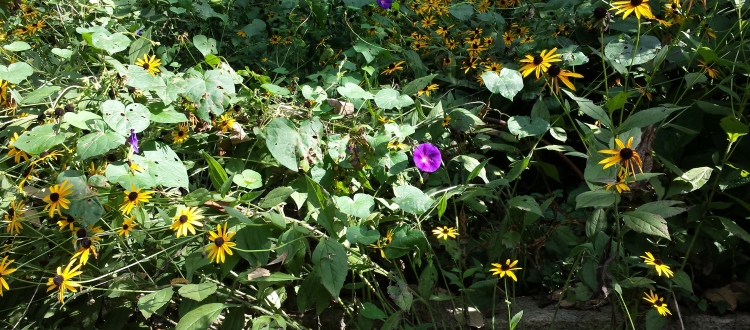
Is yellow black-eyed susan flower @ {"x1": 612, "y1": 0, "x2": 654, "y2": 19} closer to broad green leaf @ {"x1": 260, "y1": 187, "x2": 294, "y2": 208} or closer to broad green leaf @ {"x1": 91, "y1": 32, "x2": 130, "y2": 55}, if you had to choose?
broad green leaf @ {"x1": 260, "y1": 187, "x2": 294, "y2": 208}

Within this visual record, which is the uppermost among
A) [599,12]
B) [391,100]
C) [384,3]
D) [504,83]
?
[599,12]

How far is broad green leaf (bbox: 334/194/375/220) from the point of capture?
1.62m

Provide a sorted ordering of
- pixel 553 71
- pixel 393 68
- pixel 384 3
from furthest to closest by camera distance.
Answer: pixel 384 3, pixel 393 68, pixel 553 71

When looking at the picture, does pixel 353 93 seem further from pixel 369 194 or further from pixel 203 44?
pixel 203 44

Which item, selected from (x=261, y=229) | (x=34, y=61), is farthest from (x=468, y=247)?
(x=34, y=61)

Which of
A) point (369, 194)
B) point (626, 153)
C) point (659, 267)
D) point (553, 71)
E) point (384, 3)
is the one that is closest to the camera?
point (626, 153)

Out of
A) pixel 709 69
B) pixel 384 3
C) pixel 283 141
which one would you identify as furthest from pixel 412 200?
pixel 384 3

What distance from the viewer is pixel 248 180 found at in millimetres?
1674

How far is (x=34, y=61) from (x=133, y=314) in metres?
1.00

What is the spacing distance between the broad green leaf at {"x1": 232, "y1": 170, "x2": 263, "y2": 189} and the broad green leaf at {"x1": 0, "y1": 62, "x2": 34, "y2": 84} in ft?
2.35

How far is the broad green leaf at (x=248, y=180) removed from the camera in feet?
5.42

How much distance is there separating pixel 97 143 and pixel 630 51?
52.9 inches

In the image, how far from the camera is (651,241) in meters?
1.84

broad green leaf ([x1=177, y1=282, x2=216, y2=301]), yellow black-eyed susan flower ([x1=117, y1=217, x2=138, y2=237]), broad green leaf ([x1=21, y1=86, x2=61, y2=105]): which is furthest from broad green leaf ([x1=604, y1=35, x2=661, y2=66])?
broad green leaf ([x1=21, y1=86, x2=61, y2=105])
